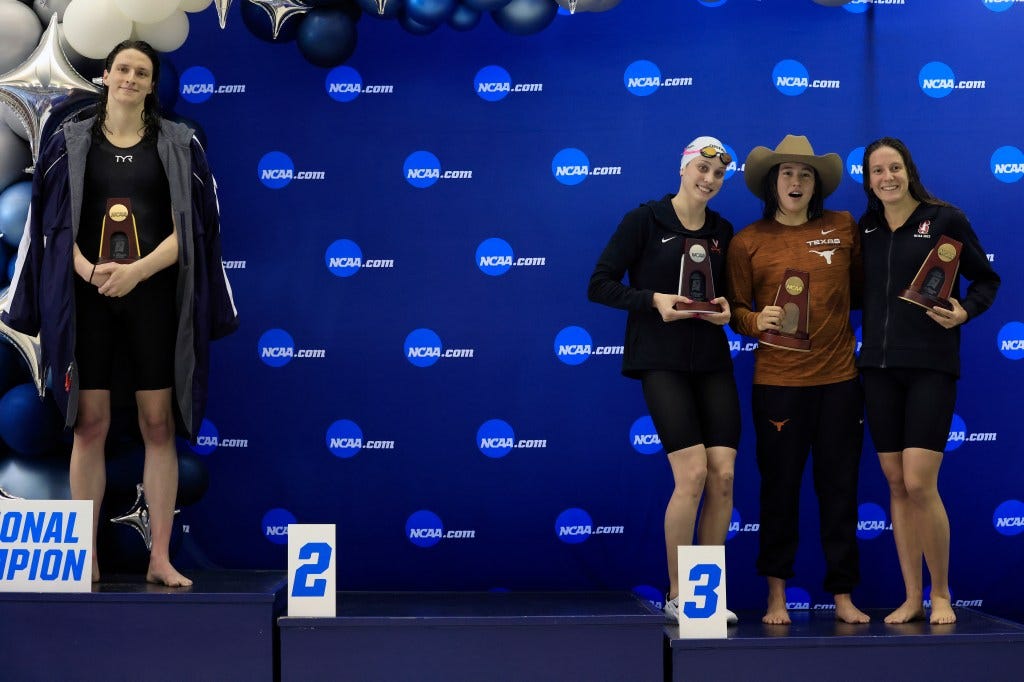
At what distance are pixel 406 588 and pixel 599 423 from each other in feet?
3.54

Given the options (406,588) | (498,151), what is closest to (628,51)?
(498,151)

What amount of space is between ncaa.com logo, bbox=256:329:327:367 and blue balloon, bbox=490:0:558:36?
1.56 meters

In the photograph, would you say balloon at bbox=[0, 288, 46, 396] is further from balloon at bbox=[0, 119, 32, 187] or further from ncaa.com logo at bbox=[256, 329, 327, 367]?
ncaa.com logo at bbox=[256, 329, 327, 367]

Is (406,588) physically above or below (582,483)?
below

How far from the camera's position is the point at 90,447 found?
374 cm

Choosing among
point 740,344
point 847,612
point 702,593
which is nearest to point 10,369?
point 702,593

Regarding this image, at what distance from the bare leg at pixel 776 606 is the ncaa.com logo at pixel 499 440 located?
3.93ft

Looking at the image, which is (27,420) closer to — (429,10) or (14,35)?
(14,35)

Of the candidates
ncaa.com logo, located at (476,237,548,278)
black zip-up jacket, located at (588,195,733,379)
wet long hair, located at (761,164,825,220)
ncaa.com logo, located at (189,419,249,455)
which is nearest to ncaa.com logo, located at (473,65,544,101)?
ncaa.com logo, located at (476,237,548,278)

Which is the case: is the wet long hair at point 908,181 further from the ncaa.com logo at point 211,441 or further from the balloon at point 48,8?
the balloon at point 48,8

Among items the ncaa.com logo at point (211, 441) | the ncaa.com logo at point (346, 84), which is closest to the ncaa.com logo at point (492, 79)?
the ncaa.com logo at point (346, 84)

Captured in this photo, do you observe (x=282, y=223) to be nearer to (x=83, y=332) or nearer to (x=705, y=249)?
(x=83, y=332)

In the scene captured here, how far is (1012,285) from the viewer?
4727mm

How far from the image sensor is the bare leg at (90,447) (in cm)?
370
